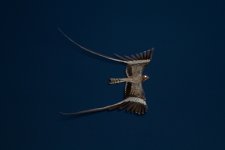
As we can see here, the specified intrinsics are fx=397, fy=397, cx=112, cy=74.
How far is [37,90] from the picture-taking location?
149cm

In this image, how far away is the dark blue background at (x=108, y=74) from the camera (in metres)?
1.46

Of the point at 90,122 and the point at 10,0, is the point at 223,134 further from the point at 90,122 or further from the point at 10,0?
the point at 10,0

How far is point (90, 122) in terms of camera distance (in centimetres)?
148

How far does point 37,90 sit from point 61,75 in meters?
0.11

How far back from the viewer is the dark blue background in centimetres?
146

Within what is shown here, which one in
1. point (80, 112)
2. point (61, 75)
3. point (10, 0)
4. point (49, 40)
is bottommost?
point (80, 112)

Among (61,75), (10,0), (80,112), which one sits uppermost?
(10,0)

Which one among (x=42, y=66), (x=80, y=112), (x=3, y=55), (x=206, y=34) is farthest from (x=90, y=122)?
(x=206, y=34)

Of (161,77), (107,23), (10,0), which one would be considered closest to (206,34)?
(161,77)

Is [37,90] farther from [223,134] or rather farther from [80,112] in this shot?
[223,134]

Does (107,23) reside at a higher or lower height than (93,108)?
higher

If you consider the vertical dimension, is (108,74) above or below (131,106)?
above

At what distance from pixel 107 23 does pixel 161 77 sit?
0.28 m

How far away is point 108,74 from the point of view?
146cm
